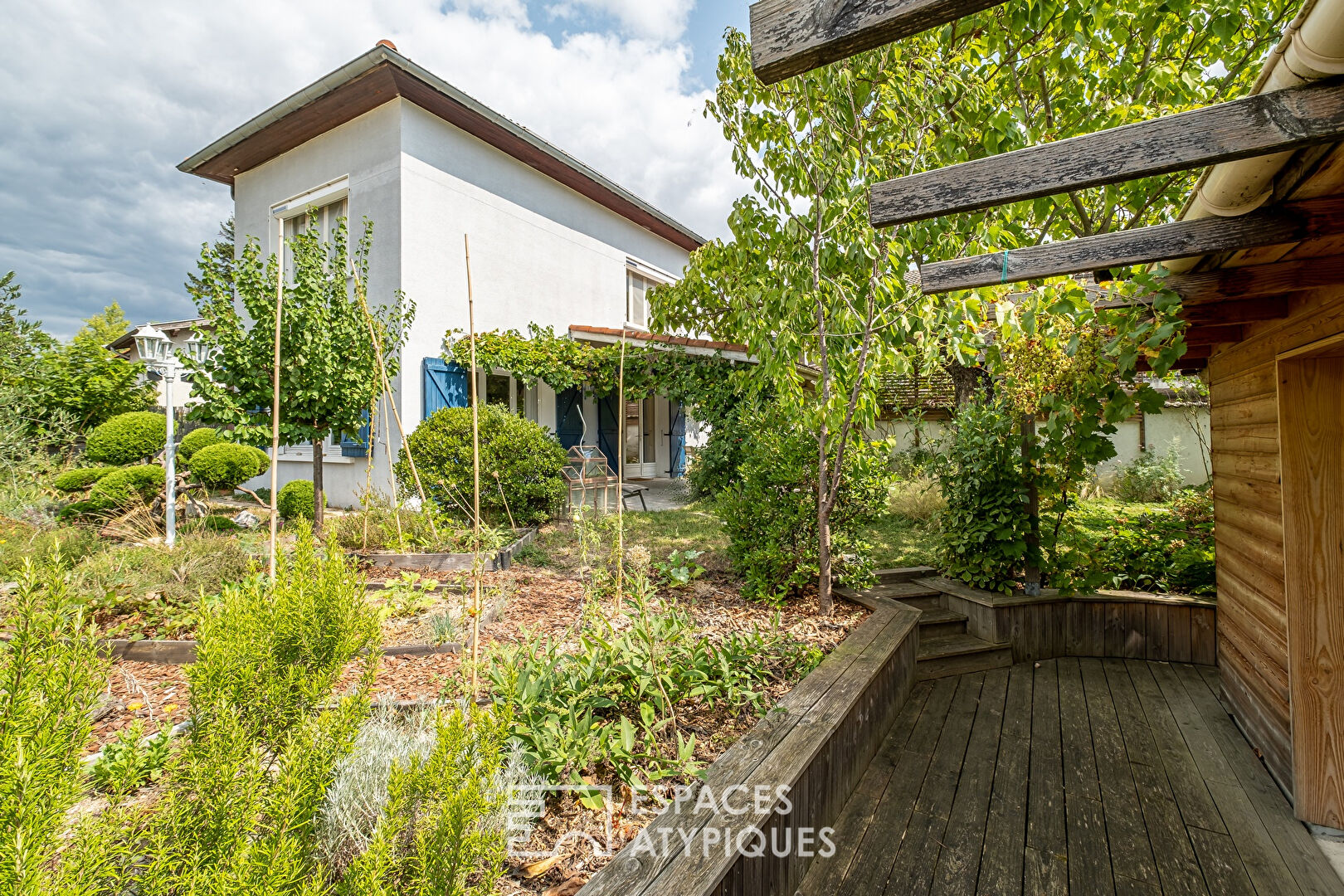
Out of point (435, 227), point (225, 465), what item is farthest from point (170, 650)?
point (435, 227)

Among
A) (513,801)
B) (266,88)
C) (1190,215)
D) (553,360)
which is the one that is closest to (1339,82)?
(1190,215)

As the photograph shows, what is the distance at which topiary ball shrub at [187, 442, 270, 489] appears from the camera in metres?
7.00

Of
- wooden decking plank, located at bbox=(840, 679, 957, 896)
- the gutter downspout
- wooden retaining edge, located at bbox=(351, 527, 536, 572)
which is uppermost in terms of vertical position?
the gutter downspout

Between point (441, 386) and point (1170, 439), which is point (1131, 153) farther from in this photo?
point (1170, 439)

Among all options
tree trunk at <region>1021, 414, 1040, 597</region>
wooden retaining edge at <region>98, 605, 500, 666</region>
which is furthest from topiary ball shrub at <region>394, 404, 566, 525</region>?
tree trunk at <region>1021, 414, 1040, 597</region>

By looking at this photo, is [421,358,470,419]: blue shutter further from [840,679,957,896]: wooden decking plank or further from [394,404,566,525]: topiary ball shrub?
[840,679,957,896]: wooden decking plank

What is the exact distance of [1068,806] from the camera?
8.50 feet

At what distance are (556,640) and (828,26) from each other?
3137mm

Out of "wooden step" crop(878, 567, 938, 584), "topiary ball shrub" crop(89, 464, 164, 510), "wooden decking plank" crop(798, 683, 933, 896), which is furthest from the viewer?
"topiary ball shrub" crop(89, 464, 164, 510)

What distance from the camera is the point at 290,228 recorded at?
32.0 ft

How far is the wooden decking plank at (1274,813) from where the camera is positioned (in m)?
2.18

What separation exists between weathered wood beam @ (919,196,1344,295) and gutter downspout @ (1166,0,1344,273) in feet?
0.22

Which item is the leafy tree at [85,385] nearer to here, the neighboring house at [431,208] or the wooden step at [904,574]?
the neighboring house at [431,208]

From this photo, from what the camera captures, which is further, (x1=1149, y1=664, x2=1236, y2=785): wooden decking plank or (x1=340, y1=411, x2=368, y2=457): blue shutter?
(x1=340, y1=411, x2=368, y2=457): blue shutter
